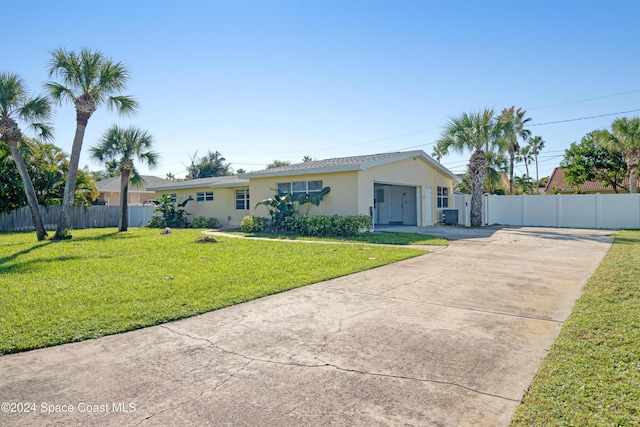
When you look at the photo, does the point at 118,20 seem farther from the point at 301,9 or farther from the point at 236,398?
the point at 236,398

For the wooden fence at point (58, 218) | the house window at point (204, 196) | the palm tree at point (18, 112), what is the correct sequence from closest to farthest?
1. the palm tree at point (18, 112)
2. the wooden fence at point (58, 218)
3. the house window at point (204, 196)

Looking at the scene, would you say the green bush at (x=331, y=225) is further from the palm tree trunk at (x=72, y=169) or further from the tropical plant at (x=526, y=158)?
the tropical plant at (x=526, y=158)

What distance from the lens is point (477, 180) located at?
66.0 feet

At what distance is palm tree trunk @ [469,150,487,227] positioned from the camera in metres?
19.7

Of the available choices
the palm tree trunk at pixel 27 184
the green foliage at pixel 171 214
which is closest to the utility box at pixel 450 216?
the green foliage at pixel 171 214

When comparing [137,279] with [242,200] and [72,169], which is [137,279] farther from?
[242,200]

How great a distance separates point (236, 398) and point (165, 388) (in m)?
0.64

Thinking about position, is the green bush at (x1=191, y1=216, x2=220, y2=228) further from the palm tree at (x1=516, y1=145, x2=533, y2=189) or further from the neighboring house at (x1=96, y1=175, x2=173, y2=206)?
the palm tree at (x1=516, y1=145, x2=533, y2=189)

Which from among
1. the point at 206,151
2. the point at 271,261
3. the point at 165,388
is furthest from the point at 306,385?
the point at 206,151

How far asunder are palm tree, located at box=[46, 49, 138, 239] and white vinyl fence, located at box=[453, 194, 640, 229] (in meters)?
19.5

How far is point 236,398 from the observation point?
2.91 metres

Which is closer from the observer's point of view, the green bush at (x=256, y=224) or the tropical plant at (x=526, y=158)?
the green bush at (x=256, y=224)

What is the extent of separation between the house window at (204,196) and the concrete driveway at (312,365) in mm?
20288

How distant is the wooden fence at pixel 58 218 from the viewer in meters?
21.4
